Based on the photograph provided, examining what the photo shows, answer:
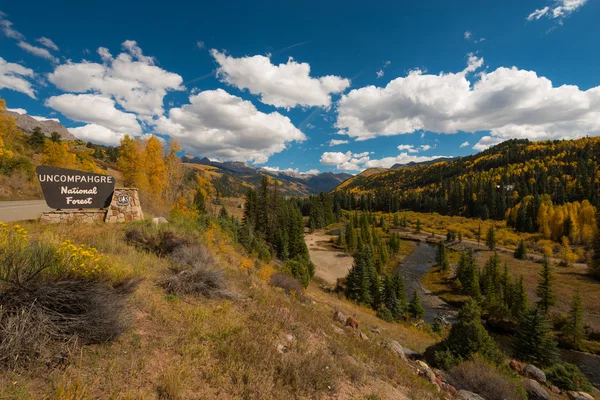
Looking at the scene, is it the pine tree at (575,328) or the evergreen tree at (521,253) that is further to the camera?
the evergreen tree at (521,253)

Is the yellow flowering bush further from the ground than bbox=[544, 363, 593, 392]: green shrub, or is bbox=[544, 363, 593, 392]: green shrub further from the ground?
the yellow flowering bush

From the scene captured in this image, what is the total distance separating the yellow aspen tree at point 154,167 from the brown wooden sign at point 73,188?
17164 mm

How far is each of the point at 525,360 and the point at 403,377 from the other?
2583cm

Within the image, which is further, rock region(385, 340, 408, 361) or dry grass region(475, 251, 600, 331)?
dry grass region(475, 251, 600, 331)

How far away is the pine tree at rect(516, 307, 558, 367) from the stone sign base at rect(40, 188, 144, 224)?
36.3m

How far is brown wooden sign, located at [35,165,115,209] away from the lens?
510 inches

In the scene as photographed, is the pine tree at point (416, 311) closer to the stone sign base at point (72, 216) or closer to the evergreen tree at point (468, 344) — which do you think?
the evergreen tree at point (468, 344)

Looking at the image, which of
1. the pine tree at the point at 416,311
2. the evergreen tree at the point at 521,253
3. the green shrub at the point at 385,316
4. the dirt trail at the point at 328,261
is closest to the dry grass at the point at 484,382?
the green shrub at the point at 385,316

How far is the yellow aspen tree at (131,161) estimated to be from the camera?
30.4 m

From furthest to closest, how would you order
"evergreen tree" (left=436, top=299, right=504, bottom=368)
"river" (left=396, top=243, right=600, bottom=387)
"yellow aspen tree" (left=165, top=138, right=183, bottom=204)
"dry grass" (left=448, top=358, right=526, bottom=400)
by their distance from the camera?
"yellow aspen tree" (left=165, top=138, right=183, bottom=204) < "river" (left=396, top=243, right=600, bottom=387) < "evergreen tree" (left=436, top=299, right=504, bottom=368) < "dry grass" (left=448, top=358, right=526, bottom=400)

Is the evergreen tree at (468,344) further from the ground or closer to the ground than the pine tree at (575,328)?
further from the ground

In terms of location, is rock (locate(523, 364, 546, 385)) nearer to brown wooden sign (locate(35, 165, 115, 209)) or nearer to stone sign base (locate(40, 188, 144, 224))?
stone sign base (locate(40, 188, 144, 224))

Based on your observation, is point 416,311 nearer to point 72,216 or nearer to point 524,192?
point 72,216

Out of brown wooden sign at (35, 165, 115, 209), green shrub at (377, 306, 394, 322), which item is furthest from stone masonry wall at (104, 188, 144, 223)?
green shrub at (377, 306, 394, 322)
